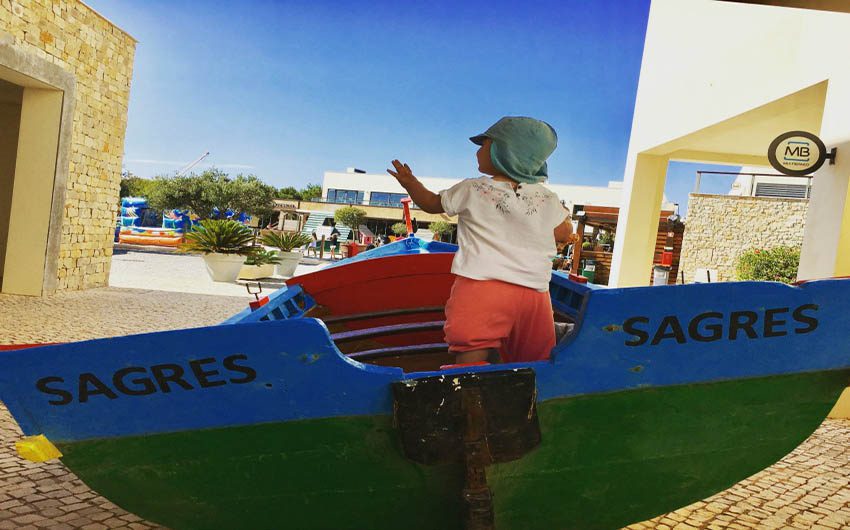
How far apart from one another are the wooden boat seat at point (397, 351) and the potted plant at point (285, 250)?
40.4 ft

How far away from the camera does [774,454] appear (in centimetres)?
226

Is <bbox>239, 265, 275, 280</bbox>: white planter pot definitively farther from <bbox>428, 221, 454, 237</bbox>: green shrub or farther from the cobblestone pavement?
<bbox>428, 221, 454, 237</bbox>: green shrub

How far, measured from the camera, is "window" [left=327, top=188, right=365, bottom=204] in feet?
168

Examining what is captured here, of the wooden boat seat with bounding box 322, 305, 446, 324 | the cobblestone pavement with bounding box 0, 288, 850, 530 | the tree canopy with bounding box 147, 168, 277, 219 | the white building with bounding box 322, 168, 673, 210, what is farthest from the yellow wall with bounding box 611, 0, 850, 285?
the white building with bounding box 322, 168, 673, 210

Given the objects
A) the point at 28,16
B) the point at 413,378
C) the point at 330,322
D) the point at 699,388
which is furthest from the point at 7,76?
the point at 699,388

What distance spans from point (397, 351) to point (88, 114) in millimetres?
7982

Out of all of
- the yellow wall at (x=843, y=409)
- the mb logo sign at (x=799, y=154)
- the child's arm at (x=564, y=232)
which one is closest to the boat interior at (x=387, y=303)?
the child's arm at (x=564, y=232)

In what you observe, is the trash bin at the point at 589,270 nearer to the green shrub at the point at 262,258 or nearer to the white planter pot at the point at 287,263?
the white planter pot at the point at 287,263

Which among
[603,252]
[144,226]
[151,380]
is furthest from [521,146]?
[144,226]

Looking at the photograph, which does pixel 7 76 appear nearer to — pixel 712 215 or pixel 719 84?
pixel 719 84

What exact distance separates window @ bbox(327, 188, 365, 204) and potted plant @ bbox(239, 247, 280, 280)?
117ft

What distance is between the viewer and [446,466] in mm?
2008

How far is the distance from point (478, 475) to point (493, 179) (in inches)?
40.9

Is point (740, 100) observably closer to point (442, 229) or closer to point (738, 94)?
point (738, 94)
